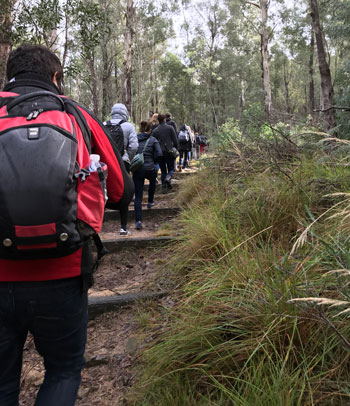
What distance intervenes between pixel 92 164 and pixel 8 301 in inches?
25.2

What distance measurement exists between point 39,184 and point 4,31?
29.1 feet

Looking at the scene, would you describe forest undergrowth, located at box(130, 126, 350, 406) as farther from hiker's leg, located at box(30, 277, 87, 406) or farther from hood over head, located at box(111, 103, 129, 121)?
hood over head, located at box(111, 103, 129, 121)

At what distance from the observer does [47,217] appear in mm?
1233

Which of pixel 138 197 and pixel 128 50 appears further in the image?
pixel 128 50

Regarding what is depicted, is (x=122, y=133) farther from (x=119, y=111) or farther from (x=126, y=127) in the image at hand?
(x=119, y=111)

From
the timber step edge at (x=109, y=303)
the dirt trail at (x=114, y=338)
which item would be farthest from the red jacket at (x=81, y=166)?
the timber step edge at (x=109, y=303)

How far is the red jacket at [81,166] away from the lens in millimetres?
1384

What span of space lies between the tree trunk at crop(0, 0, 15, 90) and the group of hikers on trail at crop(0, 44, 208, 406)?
25.7 ft

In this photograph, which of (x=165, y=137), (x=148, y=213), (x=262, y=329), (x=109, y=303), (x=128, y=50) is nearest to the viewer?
(x=262, y=329)

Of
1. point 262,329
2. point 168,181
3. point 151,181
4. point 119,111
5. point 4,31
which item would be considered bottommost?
point 262,329

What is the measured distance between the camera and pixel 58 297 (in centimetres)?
141

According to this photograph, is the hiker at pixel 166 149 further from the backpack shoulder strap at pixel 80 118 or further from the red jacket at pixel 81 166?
the backpack shoulder strap at pixel 80 118

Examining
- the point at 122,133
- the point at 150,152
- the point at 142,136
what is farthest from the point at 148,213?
the point at 122,133

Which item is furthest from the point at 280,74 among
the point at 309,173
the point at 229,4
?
the point at 309,173
